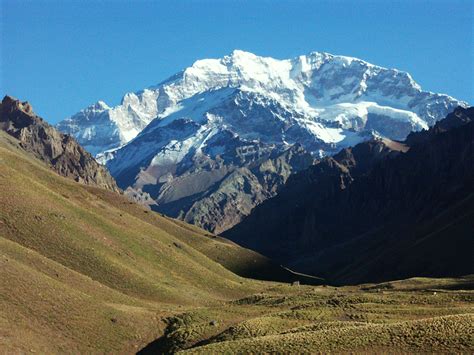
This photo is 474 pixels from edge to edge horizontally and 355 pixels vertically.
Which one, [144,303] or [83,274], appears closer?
[144,303]

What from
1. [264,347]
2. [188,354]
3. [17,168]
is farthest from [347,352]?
[17,168]

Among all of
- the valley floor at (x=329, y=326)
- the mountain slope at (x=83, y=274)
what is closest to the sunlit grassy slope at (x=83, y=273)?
the mountain slope at (x=83, y=274)

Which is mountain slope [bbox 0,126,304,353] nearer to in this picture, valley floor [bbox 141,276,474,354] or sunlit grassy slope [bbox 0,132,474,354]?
sunlit grassy slope [bbox 0,132,474,354]

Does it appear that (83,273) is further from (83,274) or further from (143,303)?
(143,303)

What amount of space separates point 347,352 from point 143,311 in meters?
36.6

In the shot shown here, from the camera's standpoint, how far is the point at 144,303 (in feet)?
295

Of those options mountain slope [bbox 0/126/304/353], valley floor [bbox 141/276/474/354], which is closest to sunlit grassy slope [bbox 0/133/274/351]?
mountain slope [bbox 0/126/304/353]

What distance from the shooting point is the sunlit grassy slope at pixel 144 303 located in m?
54.9

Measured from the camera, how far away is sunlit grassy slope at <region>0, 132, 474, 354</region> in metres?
54.9

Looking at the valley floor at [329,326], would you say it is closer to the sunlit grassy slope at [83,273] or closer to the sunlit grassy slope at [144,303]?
the sunlit grassy slope at [144,303]

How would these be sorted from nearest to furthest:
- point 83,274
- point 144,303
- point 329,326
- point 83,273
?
point 329,326, point 144,303, point 83,274, point 83,273

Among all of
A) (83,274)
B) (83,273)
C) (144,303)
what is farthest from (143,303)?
(83,273)

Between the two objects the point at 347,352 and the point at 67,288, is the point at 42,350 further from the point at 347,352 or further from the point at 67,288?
the point at 347,352

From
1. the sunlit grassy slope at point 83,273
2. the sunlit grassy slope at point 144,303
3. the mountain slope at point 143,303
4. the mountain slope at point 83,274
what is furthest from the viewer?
the sunlit grassy slope at point 83,273
